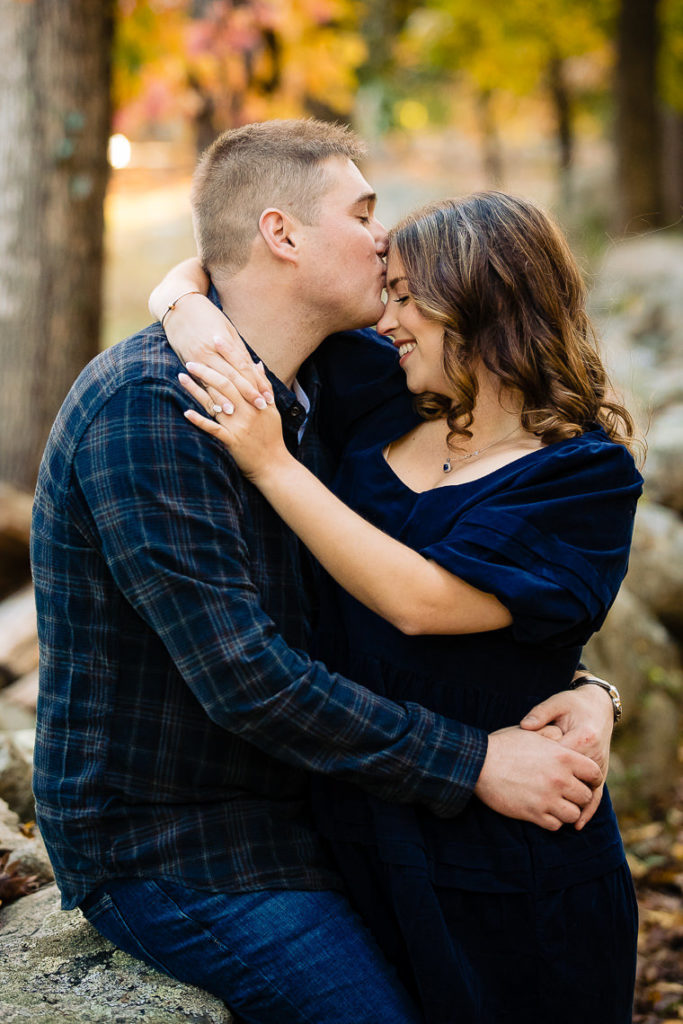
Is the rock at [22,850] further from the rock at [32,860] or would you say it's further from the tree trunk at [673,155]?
the tree trunk at [673,155]

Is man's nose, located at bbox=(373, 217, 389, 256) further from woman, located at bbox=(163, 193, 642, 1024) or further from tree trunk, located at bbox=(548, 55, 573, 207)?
tree trunk, located at bbox=(548, 55, 573, 207)

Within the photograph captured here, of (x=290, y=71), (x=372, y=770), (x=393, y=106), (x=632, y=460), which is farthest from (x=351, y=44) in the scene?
(x=393, y=106)

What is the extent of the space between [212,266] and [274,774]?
1.24 m

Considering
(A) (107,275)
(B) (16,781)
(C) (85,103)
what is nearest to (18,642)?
(B) (16,781)

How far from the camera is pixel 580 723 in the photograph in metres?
2.31

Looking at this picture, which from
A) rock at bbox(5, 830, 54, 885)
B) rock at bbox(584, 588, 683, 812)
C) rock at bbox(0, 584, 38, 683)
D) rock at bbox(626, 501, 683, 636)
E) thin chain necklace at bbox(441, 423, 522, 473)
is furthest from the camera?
rock at bbox(626, 501, 683, 636)

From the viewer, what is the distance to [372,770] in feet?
7.09

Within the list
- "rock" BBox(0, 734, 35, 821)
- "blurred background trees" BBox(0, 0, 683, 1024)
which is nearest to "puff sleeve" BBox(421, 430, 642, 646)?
"blurred background trees" BBox(0, 0, 683, 1024)

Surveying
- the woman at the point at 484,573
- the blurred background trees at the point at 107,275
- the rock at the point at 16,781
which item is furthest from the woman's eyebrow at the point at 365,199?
the rock at the point at 16,781

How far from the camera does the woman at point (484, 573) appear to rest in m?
2.14

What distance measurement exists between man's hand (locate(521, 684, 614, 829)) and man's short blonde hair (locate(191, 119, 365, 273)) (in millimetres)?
1265

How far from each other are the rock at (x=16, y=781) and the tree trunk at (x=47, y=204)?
7.34 feet

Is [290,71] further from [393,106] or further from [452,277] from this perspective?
[393,106]

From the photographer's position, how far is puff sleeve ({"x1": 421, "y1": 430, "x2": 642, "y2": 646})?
2117 millimetres
